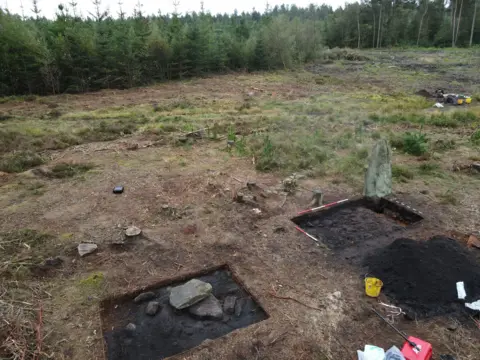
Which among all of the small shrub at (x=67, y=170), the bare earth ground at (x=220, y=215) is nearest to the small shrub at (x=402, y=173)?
the bare earth ground at (x=220, y=215)

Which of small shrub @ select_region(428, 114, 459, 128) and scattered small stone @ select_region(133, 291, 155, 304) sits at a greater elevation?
small shrub @ select_region(428, 114, 459, 128)

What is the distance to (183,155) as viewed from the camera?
22.4 feet

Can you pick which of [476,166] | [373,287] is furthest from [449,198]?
[373,287]

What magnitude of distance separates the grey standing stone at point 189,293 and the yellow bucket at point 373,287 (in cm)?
147

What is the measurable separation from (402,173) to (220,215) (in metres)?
3.28

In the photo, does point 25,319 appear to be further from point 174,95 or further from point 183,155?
point 174,95

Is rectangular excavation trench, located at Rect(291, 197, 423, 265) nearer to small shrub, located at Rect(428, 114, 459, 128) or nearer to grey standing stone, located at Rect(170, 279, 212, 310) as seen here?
grey standing stone, located at Rect(170, 279, 212, 310)

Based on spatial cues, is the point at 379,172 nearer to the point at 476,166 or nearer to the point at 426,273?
the point at 426,273

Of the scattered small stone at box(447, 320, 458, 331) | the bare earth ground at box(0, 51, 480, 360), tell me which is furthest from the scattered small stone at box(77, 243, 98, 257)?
the scattered small stone at box(447, 320, 458, 331)

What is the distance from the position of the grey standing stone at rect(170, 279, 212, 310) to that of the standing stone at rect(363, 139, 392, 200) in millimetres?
2877

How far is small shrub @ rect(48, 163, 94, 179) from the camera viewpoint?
580 cm

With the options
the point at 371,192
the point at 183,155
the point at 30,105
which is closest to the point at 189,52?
the point at 30,105

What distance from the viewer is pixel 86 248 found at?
3.73 metres

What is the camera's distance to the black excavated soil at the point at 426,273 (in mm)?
2959
